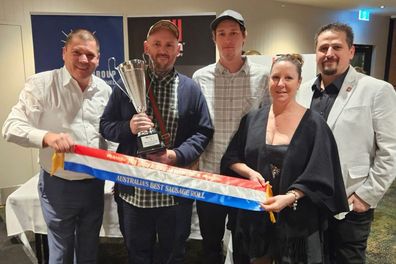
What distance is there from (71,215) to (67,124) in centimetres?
48

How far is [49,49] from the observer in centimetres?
296

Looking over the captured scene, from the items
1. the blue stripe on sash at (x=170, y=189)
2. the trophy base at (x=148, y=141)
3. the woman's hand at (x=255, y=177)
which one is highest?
the trophy base at (x=148, y=141)

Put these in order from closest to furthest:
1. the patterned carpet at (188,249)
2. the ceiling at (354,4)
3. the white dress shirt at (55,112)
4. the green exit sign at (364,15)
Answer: the white dress shirt at (55,112) → the patterned carpet at (188,249) → the ceiling at (354,4) → the green exit sign at (364,15)

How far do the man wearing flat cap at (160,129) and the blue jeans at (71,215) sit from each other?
0.58 feet

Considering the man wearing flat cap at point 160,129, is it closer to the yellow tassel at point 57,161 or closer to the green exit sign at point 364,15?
the yellow tassel at point 57,161

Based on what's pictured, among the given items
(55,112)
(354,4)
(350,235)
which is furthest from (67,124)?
(354,4)

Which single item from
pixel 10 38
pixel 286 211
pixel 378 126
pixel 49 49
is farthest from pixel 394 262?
pixel 10 38

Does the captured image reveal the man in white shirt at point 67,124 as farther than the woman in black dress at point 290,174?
Yes

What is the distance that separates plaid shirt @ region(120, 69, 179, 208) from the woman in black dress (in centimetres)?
40

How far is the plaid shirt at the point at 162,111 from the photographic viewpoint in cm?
166

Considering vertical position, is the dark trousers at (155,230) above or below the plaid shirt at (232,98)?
below

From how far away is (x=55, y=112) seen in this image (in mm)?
1668

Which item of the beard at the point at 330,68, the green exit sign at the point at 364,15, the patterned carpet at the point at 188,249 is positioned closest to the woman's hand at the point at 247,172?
the beard at the point at 330,68

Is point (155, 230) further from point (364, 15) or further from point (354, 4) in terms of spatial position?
point (364, 15)
